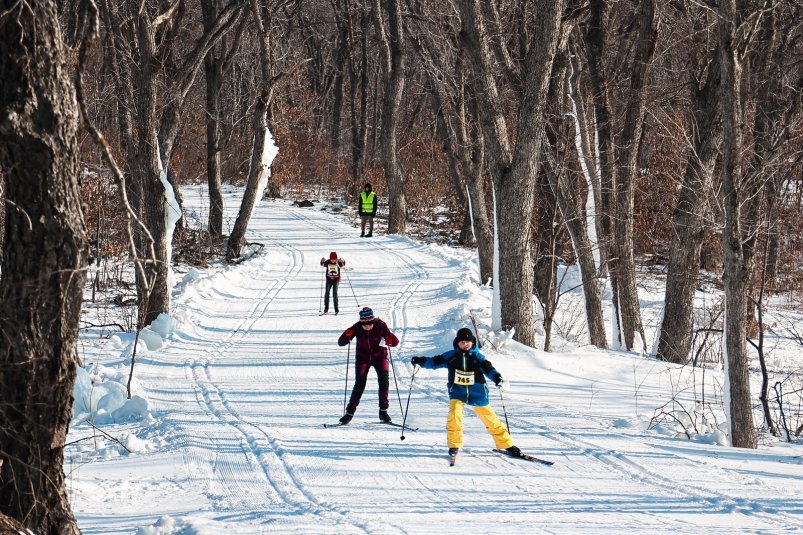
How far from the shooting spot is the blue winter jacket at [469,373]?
8414mm

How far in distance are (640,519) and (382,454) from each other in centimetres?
284

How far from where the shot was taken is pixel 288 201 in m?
41.1

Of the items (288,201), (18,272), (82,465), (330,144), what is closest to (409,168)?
(288,201)

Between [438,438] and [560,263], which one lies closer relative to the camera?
[438,438]

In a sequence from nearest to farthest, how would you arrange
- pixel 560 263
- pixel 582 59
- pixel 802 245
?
1. pixel 582 59
2. pixel 802 245
3. pixel 560 263

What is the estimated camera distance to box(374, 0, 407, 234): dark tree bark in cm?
2594

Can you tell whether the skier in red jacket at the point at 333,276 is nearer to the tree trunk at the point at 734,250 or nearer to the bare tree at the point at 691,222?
the bare tree at the point at 691,222

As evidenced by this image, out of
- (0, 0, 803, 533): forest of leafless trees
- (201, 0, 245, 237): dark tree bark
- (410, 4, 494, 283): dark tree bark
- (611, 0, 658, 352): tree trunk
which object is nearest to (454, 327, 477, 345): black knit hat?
(0, 0, 803, 533): forest of leafless trees

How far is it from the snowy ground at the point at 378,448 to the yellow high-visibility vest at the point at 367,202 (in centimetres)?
1135

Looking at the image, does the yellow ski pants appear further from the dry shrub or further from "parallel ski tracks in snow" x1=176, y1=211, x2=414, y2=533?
the dry shrub

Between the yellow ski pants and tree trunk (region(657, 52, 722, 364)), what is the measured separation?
312 inches

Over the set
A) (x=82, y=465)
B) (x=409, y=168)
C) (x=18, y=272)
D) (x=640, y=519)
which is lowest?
(x=82, y=465)

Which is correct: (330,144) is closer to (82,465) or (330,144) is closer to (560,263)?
(560,263)

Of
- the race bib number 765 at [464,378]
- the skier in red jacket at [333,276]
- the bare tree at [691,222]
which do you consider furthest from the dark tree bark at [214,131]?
the race bib number 765 at [464,378]
